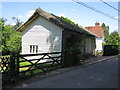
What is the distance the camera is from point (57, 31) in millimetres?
15312

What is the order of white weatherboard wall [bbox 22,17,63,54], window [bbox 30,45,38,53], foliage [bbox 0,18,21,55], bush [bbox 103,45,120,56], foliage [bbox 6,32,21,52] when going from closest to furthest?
1. white weatherboard wall [bbox 22,17,63,54]
2. window [bbox 30,45,38,53]
3. bush [bbox 103,45,120,56]
4. foliage [bbox 0,18,21,55]
5. foliage [bbox 6,32,21,52]

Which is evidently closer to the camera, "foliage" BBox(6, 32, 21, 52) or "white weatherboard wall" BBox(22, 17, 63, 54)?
"white weatherboard wall" BBox(22, 17, 63, 54)

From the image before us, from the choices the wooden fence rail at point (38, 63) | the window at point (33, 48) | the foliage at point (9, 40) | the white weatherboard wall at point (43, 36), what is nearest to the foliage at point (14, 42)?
the foliage at point (9, 40)

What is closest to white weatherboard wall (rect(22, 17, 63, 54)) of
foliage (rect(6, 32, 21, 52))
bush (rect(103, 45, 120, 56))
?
foliage (rect(6, 32, 21, 52))

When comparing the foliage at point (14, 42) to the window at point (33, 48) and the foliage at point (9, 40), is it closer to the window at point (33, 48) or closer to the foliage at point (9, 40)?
the foliage at point (9, 40)

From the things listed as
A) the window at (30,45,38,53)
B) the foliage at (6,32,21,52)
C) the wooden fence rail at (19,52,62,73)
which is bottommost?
the wooden fence rail at (19,52,62,73)

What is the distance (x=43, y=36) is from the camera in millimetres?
16234

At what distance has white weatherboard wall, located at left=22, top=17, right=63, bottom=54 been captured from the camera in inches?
604

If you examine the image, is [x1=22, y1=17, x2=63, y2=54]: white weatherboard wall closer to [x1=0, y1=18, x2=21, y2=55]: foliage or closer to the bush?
[x1=0, y1=18, x2=21, y2=55]: foliage

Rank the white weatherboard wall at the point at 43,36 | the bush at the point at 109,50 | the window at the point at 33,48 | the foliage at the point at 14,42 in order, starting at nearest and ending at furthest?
the white weatherboard wall at the point at 43,36
the window at the point at 33,48
the bush at the point at 109,50
the foliage at the point at 14,42

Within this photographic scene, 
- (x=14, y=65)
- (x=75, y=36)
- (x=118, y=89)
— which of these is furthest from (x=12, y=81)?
(x=75, y=36)

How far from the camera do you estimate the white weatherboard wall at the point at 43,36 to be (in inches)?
604

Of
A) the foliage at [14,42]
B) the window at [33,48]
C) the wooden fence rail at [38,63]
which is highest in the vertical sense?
the foliage at [14,42]

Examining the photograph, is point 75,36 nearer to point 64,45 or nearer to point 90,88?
point 64,45
